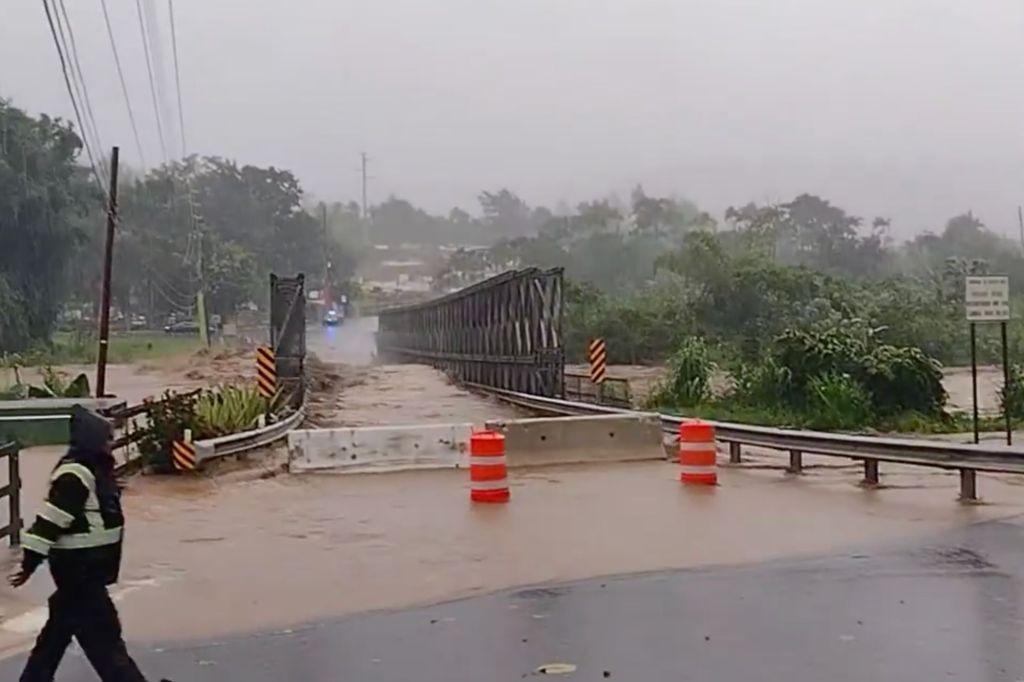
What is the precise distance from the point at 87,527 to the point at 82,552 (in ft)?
0.41

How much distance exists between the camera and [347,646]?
8.17 meters

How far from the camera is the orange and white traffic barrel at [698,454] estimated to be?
16406 millimetres

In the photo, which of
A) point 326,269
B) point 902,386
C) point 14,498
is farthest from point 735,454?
point 326,269

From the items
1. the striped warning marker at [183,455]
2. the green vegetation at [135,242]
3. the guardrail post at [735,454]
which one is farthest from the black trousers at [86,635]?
the green vegetation at [135,242]

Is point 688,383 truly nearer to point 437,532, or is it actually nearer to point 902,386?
point 902,386

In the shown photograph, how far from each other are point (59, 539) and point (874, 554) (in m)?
7.31

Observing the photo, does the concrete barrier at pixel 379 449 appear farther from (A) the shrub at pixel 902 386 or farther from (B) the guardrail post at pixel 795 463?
(A) the shrub at pixel 902 386

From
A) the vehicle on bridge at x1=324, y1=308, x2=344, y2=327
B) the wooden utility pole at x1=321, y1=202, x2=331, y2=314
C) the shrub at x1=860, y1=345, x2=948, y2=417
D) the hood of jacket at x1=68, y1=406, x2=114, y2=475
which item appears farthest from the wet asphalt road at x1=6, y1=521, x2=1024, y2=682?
the wooden utility pole at x1=321, y1=202, x2=331, y2=314

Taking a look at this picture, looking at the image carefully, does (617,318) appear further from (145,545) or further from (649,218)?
(649,218)

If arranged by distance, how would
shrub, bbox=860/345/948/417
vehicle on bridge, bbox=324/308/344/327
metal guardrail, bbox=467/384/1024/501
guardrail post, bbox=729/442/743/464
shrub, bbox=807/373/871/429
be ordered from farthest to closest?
vehicle on bridge, bbox=324/308/344/327
shrub, bbox=860/345/948/417
shrub, bbox=807/373/871/429
guardrail post, bbox=729/442/743/464
metal guardrail, bbox=467/384/1024/501

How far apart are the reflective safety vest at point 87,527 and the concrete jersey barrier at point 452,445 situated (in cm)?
1192

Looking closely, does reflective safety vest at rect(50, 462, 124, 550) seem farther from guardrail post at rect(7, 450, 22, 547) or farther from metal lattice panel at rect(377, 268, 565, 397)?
metal lattice panel at rect(377, 268, 565, 397)

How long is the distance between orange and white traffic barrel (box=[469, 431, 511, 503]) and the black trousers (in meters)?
8.65

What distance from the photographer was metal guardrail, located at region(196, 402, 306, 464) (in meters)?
18.4
